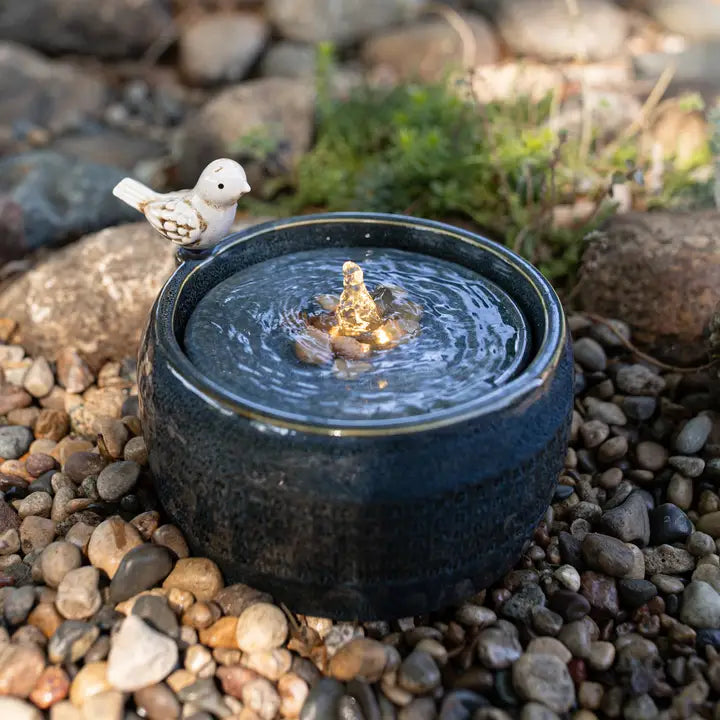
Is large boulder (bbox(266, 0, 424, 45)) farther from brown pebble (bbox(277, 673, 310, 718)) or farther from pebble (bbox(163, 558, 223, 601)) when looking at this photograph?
brown pebble (bbox(277, 673, 310, 718))

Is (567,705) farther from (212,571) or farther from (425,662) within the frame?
(212,571)

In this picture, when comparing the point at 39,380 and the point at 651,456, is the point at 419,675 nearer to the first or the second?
the point at 651,456

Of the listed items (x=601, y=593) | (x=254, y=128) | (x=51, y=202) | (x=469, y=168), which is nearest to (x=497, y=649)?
(x=601, y=593)

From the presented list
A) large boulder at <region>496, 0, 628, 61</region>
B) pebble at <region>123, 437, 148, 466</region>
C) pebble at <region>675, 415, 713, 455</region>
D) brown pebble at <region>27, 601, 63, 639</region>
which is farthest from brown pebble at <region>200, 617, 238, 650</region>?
large boulder at <region>496, 0, 628, 61</region>

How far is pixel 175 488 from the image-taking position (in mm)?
2062

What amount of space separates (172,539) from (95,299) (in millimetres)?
1298

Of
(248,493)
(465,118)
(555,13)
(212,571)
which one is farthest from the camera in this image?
(555,13)

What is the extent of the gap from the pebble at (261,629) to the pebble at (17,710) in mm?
479

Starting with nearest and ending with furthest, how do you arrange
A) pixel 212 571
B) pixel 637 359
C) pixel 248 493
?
pixel 248 493 → pixel 212 571 → pixel 637 359

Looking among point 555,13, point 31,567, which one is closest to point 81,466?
point 31,567

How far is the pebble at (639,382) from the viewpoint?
2977mm

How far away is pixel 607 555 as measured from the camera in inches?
91.7

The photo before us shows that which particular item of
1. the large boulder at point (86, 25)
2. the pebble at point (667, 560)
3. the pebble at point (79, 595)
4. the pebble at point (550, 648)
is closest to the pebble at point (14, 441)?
the pebble at point (79, 595)

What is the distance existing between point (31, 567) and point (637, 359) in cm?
217
